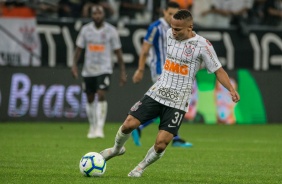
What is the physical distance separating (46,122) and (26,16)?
2873mm

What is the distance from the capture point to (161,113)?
11.0 meters

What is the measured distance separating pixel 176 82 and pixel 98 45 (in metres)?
7.57

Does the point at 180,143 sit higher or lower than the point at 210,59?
lower

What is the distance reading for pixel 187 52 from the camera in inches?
429

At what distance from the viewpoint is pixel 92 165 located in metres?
10.7

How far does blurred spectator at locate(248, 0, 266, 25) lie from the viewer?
25859mm

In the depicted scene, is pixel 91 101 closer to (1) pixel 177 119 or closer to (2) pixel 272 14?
(1) pixel 177 119

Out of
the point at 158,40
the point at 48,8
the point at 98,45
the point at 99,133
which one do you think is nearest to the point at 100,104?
the point at 99,133

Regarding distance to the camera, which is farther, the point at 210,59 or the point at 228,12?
the point at 228,12

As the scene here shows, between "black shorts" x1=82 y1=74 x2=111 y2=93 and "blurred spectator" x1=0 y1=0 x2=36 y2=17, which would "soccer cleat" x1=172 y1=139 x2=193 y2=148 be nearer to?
"black shorts" x1=82 y1=74 x2=111 y2=93

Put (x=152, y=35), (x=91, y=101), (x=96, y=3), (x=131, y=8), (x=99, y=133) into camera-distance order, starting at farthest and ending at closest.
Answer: (x=131, y=8) < (x=96, y=3) < (x=91, y=101) < (x=99, y=133) < (x=152, y=35)

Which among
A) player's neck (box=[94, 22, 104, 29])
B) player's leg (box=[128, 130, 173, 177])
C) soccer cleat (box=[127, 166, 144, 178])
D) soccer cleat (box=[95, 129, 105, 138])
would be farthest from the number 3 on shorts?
player's neck (box=[94, 22, 104, 29])

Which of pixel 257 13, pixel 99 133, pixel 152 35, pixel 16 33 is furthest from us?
pixel 257 13

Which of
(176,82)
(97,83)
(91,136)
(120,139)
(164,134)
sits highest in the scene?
(176,82)
